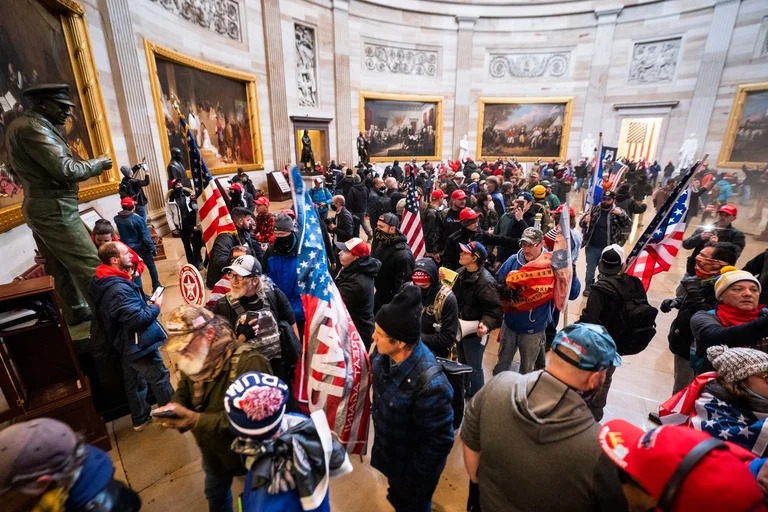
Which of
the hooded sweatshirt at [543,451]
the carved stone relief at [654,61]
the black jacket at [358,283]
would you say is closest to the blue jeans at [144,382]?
Result: the black jacket at [358,283]

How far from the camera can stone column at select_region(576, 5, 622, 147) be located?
19.3 metres

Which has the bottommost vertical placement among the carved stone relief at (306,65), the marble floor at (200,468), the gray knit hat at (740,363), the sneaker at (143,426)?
the marble floor at (200,468)

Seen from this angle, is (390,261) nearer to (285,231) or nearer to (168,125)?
(285,231)

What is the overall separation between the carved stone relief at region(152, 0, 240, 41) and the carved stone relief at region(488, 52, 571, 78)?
14933 mm

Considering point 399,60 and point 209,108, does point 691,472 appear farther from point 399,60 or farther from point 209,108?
point 399,60

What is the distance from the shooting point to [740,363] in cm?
175

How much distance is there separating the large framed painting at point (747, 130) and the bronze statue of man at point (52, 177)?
22.6 m

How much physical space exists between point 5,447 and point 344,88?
1908cm

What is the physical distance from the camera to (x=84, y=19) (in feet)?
21.7

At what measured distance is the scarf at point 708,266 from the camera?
295 cm

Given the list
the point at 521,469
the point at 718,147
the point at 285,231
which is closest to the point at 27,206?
the point at 285,231

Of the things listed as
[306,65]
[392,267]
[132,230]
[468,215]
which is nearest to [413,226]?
[468,215]

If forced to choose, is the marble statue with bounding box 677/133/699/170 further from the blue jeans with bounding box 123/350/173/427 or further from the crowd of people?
the blue jeans with bounding box 123/350/173/427

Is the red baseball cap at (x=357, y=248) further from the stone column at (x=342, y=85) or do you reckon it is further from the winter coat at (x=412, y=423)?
the stone column at (x=342, y=85)
